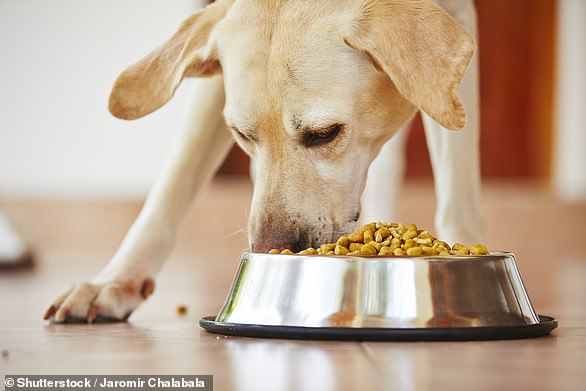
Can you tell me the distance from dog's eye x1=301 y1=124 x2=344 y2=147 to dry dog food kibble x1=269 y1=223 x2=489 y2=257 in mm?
294

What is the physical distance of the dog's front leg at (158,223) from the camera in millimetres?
2264

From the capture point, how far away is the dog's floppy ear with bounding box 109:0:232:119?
2.46 m

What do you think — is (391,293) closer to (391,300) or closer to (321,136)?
(391,300)

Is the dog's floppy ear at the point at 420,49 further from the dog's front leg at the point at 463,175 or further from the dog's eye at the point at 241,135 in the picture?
the dog's front leg at the point at 463,175

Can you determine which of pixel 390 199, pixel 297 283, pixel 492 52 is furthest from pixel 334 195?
pixel 492 52

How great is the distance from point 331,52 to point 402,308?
70 cm

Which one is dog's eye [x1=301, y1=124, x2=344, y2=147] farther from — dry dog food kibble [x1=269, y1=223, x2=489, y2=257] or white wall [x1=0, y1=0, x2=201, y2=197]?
white wall [x1=0, y1=0, x2=201, y2=197]

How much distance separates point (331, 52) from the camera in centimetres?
229

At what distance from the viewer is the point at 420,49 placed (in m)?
2.19

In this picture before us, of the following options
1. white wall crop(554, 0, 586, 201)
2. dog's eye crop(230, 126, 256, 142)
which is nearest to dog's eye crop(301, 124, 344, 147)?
dog's eye crop(230, 126, 256, 142)

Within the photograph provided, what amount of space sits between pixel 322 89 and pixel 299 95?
61 millimetres

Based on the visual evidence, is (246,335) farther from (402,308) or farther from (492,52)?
(492,52)

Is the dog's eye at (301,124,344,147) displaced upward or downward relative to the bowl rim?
upward

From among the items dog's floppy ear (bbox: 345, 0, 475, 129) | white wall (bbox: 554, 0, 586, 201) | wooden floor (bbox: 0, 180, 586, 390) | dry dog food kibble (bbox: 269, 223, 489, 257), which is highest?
white wall (bbox: 554, 0, 586, 201)
